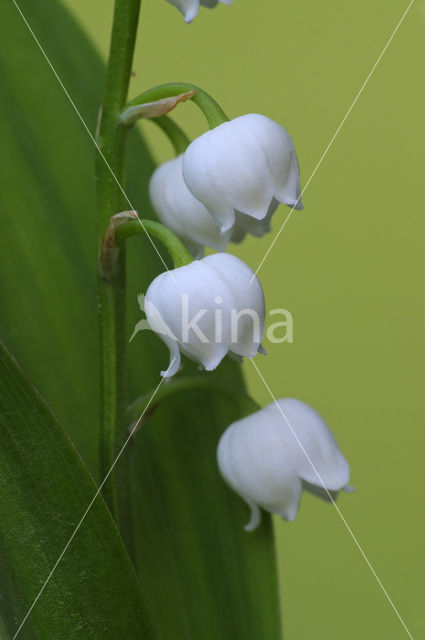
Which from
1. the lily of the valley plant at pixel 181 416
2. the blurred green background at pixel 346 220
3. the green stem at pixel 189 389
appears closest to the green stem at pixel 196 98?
the lily of the valley plant at pixel 181 416

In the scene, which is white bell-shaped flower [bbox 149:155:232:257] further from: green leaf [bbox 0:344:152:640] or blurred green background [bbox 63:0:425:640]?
blurred green background [bbox 63:0:425:640]

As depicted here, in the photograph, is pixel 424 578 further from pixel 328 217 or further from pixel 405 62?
pixel 405 62

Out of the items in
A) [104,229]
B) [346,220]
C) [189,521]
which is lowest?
[189,521]

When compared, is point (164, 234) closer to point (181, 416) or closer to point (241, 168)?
point (241, 168)

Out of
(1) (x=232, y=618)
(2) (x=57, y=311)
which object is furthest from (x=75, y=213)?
(1) (x=232, y=618)

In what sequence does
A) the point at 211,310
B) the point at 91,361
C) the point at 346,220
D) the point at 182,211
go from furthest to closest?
the point at 346,220, the point at 91,361, the point at 182,211, the point at 211,310

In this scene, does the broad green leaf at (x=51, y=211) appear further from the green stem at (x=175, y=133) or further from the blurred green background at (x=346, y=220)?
the blurred green background at (x=346, y=220)

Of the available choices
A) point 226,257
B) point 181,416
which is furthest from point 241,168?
point 181,416
